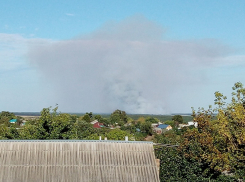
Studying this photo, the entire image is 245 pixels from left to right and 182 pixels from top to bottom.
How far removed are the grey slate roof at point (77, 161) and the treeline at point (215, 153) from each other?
2221 mm

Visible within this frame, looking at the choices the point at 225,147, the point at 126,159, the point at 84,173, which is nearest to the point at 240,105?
the point at 225,147

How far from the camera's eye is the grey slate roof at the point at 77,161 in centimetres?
1205

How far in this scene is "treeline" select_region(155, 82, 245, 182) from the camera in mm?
14570

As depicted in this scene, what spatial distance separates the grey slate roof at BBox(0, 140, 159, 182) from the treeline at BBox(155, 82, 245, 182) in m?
2.22

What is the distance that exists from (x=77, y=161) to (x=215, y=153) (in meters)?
6.54

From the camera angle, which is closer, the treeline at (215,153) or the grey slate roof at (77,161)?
the grey slate roof at (77,161)

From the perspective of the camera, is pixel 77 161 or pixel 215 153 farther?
pixel 215 153

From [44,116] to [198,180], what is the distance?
1094 centimetres

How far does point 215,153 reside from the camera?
588 inches

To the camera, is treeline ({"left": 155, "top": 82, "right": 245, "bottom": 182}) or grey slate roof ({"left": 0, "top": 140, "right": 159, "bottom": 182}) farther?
treeline ({"left": 155, "top": 82, "right": 245, "bottom": 182})

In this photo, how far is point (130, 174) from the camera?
40.3 feet

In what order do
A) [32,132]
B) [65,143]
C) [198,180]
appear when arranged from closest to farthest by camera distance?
[65,143] → [198,180] → [32,132]

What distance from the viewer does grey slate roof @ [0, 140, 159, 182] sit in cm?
1205

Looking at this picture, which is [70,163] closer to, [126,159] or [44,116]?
[126,159]
